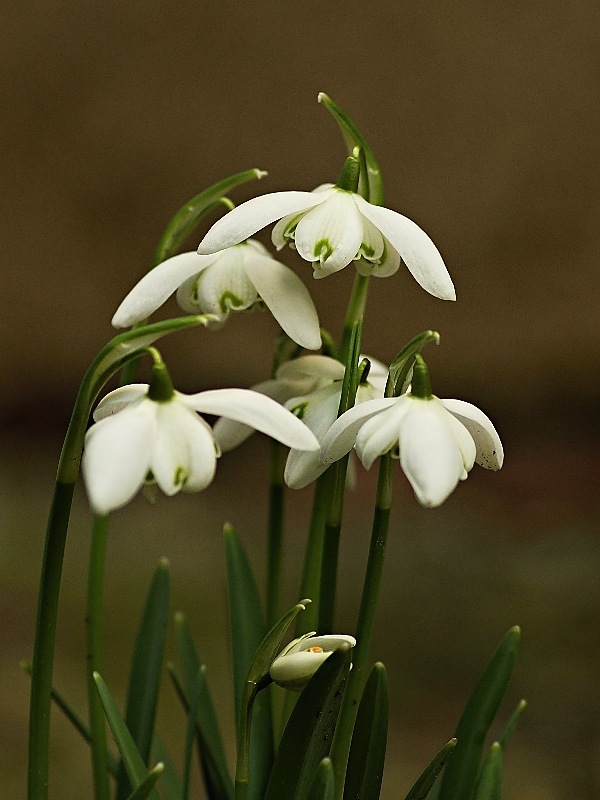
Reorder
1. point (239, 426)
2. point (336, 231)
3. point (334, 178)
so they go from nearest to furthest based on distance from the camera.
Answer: point (336, 231), point (239, 426), point (334, 178)

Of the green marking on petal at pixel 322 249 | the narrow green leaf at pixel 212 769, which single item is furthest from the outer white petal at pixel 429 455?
the narrow green leaf at pixel 212 769

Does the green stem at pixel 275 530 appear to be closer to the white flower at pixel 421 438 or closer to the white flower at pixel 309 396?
the white flower at pixel 309 396

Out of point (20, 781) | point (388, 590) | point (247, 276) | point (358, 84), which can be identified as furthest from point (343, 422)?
point (358, 84)

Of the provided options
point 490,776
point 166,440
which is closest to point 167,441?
point 166,440

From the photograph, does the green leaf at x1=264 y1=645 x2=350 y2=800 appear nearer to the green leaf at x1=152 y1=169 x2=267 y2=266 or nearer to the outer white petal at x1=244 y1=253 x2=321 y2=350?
the outer white petal at x1=244 y1=253 x2=321 y2=350

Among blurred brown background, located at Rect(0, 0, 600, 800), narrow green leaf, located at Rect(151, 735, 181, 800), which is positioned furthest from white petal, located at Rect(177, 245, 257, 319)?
blurred brown background, located at Rect(0, 0, 600, 800)

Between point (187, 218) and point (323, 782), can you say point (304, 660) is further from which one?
point (187, 218)
